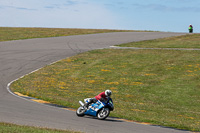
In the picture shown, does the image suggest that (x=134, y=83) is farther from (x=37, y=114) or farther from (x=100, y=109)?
(x=37, y=114)

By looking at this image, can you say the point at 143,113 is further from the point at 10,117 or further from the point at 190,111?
the point at 10,117

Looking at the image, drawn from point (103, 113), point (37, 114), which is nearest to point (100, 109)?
point (103, 113)

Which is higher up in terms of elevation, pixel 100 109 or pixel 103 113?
pixel 100 109

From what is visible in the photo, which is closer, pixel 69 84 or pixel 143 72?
pixel 69 84

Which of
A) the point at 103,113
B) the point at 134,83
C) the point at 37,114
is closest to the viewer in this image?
the point at 37,114

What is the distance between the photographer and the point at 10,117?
14.2 metres

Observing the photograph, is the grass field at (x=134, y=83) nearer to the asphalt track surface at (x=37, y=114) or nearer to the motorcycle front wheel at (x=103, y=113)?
the asphalt track surface at (x=37, y=114)

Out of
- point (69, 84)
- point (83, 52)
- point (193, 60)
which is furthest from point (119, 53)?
point (69, 84)

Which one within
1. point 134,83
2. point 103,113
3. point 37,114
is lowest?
point 134,83

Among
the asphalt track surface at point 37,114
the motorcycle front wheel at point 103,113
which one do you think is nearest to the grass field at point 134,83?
the asphalt track surface at point 37,114

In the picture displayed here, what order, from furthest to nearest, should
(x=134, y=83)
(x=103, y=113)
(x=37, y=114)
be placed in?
(x=134, y=83), (x=103, y=113), (x=37, y=114)

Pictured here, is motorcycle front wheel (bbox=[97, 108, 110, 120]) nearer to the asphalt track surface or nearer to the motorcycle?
the motorcycle

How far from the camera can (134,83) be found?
27250 millimetres

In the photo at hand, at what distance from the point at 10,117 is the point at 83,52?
26575mm
